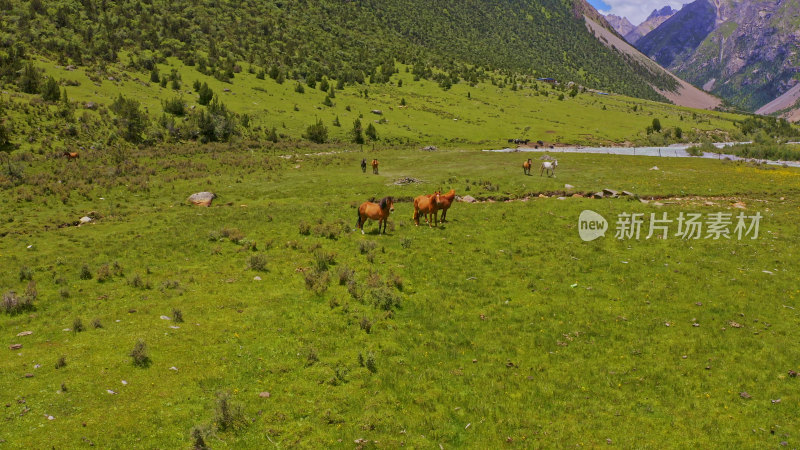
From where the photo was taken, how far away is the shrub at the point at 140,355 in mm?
12367

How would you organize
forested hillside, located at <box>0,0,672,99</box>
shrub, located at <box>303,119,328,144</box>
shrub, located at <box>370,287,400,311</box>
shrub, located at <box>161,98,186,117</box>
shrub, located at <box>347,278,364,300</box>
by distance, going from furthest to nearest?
forested hillside, located at <box>0,0,672,99</box>
shrub, located at <box>303,119,328,144</box>
shrub, located at <box>161,98,186,117</box>
shrub, located at <box>347,278,364,300</box>
shrub, located at <box>370,287,400,311</box>

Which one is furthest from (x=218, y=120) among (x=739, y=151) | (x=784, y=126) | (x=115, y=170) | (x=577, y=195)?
(x=784, y=126)

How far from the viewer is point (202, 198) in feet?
120

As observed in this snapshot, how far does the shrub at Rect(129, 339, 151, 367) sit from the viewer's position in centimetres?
1237

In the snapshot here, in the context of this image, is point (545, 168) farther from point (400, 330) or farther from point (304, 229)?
point (400, 330)

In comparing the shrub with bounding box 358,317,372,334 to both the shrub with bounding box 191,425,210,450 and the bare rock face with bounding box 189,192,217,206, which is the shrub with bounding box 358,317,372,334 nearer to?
the shrub with bounding box 191,425,210,450

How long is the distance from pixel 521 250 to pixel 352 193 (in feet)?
67.9

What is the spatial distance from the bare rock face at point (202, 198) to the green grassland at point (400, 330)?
281 cm

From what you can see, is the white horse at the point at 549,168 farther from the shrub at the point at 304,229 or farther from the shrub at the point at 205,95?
the shrub at the point at 205,95

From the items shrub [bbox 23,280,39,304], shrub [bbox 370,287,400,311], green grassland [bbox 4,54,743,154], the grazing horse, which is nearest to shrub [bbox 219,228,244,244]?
shrub [bbox 23,280,39,304]

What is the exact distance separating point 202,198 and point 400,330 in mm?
28471

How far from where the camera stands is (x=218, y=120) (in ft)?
216

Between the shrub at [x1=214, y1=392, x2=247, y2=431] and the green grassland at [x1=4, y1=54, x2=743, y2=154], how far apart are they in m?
53.6

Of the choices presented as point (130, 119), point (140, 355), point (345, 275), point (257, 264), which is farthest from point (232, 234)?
point (130, 119)
